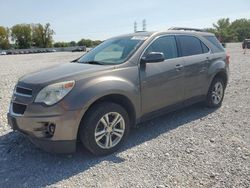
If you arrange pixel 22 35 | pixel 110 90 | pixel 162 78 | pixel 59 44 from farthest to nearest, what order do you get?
1. pixel 59 44
2. pixel 22 35
3. pixel 162 78
4. pixel 110 90

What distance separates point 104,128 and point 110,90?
22.2 inches

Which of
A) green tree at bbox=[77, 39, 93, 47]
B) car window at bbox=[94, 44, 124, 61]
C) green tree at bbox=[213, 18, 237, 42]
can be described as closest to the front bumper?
car window at bbox=[94, 44, 124, 61]

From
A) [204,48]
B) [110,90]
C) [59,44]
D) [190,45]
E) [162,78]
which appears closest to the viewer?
[110,90]

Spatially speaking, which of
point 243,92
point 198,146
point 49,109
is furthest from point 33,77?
point 243,92

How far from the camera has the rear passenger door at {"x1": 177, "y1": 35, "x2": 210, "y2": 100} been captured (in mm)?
5332

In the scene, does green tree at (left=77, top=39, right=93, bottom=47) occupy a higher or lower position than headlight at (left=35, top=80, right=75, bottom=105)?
higher

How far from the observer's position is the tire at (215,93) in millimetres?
6125

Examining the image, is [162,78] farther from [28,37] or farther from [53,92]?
[28,37]

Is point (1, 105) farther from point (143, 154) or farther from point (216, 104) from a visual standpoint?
point (216, 104)

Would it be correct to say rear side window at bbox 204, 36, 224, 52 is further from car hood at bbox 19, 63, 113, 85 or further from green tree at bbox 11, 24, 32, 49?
green tree at bbox 11, 24, 32, 49

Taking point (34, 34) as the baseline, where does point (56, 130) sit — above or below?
below

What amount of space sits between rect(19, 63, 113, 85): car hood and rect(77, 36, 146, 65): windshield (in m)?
0.39

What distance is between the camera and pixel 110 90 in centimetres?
399

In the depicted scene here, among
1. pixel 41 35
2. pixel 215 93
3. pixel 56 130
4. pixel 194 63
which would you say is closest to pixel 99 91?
pixel 56 130
